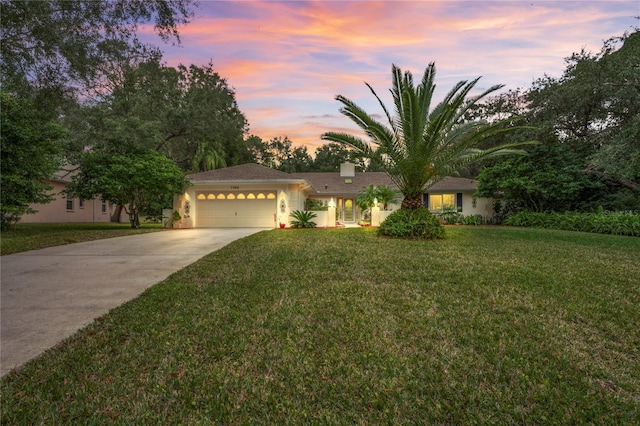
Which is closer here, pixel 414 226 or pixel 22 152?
pixel 414 226

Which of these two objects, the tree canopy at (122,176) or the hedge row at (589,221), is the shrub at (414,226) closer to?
the hedge row at (589,221)

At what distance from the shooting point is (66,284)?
5.48 metres

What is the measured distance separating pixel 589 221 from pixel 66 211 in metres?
35.1

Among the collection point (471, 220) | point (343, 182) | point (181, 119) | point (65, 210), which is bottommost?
point (471, 220)

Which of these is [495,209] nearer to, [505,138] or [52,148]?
[505,138]

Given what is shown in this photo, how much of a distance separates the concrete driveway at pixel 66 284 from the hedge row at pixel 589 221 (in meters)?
17.0

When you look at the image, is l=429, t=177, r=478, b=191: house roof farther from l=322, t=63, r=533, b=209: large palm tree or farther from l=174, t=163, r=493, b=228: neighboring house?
l=322, t=63, r=533, b=209: large palm tree

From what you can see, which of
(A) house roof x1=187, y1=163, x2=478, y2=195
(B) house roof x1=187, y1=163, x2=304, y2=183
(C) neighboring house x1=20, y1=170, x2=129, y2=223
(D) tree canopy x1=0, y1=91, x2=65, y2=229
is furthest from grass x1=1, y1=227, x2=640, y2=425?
(C) neighboring house x1=20, y1=170, x2=129, y2=223

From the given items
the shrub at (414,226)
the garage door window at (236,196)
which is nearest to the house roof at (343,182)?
the garage door window at (236,196)

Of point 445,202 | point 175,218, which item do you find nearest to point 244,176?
point 175,218

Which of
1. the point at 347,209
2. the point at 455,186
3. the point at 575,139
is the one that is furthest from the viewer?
the point at 347,209

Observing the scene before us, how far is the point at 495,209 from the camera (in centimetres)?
2248

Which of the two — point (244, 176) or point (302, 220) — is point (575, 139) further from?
point (244, 176)

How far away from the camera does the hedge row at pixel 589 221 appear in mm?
13609
